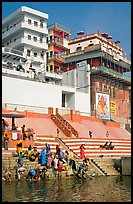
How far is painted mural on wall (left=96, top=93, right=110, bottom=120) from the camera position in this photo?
4022 centimetres

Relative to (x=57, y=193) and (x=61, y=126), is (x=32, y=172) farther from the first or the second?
(x=61, y=126)

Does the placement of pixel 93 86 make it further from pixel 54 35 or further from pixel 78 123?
pixel 54 35

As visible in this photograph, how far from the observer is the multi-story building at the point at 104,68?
150ft

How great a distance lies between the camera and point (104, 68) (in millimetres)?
45312

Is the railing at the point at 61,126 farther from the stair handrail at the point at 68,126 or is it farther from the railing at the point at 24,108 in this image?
the railing at the point at 24,108

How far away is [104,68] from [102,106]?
7.10 m

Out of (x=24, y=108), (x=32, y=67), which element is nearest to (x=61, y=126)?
(x=24, y=108)

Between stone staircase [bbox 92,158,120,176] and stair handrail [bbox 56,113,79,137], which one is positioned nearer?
stone staircase [bbox 92,158,120,176]

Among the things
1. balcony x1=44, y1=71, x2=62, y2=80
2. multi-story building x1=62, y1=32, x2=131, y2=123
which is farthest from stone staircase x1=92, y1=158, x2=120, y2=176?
balcony x1=44, y1=71, x2=62, y2=80

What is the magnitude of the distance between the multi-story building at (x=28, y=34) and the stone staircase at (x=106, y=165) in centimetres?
2893

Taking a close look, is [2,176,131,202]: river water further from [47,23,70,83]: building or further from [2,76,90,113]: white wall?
[47,23,70,83]: building

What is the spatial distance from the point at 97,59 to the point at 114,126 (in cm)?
1322

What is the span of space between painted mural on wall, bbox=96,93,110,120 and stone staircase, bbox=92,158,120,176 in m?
20.9

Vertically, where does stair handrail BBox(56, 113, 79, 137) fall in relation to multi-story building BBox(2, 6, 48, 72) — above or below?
below
